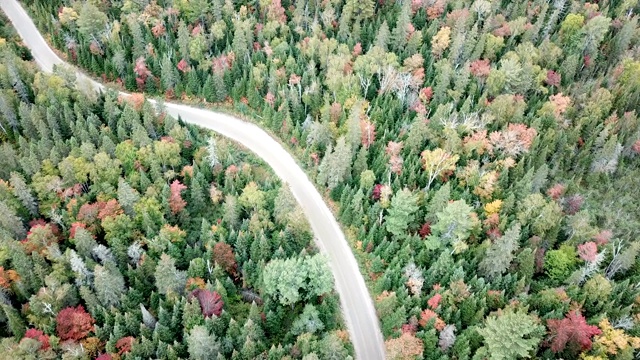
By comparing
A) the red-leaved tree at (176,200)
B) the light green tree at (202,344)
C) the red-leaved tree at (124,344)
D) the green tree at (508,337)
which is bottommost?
the red-leaved tree at (124,344)

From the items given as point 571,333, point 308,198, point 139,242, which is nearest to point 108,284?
point 139,242

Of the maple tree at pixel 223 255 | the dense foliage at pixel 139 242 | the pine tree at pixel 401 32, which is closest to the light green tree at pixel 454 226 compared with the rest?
the dense foliage at pixel 139 242

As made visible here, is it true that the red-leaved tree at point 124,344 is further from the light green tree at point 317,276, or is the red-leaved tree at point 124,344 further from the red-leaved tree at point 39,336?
the light green tree at point 317,276

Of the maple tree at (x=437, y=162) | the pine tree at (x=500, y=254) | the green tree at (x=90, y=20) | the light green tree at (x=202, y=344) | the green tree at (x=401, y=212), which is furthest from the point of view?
the green tree at (x=90, y=20)

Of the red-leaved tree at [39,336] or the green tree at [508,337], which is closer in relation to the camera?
the green tree at [508,337]

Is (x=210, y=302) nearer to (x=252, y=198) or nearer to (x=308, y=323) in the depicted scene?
(x=308, y=323)

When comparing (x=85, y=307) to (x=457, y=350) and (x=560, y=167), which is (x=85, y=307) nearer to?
(x=457, y=350)

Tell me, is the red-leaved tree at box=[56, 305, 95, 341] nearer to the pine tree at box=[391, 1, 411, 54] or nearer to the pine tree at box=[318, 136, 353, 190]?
the pine tree at box=[318, 136, 353, 190]
